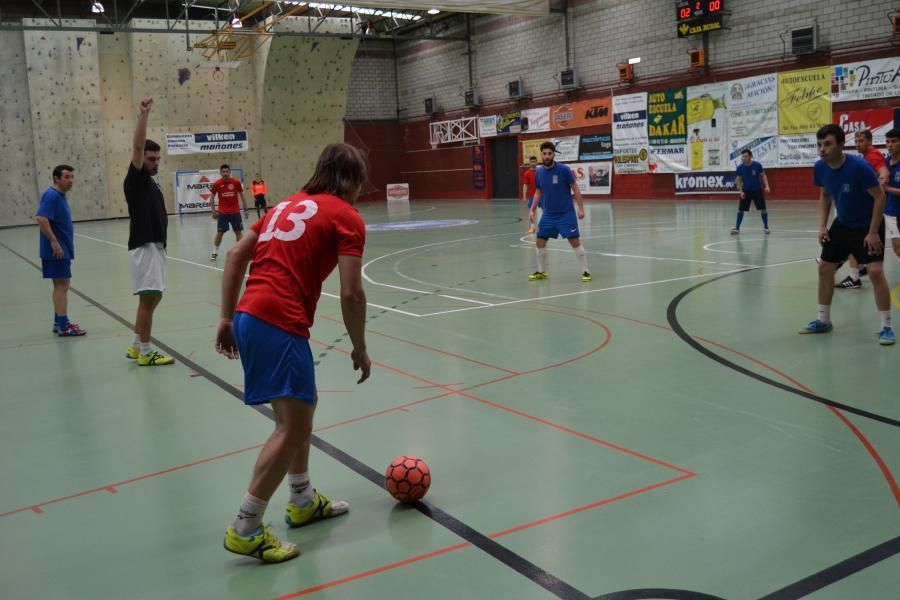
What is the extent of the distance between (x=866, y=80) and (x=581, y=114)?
12287 mm

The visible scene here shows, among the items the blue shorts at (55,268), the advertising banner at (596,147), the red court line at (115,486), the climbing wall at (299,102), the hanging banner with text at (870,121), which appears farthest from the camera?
the climbing wall at (299,102)

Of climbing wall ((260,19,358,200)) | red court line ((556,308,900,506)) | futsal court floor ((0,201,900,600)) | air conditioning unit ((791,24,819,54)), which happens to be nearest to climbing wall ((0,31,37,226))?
climbing wall ((260,19,358,200))

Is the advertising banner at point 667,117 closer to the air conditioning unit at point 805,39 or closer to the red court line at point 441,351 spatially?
the air conditioning unit at point 805,39

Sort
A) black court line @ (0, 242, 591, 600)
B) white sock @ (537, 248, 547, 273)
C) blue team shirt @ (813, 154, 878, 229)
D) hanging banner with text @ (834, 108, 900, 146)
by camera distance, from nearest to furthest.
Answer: black court line @ (0, 242, 591, 600) < blue team shirt @ (813, 154, 878, 229) < white sock @ (537, 248, 547, 273) < hanging banner with text @ (834, 108, 900, 146)

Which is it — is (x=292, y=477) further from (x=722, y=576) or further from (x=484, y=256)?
(x=484, y=256)

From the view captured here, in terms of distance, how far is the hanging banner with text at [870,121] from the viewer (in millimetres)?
22766

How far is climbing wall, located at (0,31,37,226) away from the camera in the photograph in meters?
33.5

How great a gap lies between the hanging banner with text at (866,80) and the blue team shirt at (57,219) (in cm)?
2242

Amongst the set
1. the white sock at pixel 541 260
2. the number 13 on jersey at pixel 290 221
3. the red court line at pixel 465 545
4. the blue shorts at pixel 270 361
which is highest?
the number 13 on jersey at pixel 290 221

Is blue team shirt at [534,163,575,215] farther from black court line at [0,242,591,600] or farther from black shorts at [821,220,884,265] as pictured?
black court line at [0,242,591,600]

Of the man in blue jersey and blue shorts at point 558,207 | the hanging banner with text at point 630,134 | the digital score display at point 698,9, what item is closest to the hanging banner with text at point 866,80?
the digital score display at point 698,9

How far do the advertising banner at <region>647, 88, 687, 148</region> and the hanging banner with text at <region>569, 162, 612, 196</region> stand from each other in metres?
2.80

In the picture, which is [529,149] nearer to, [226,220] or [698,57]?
[698,57]

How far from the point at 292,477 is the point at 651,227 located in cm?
1702
